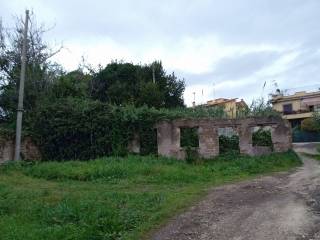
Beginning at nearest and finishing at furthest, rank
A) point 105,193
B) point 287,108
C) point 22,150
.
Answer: point 105,193
point 22,150
point 287,108

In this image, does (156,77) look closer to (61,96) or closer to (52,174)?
(61,96)

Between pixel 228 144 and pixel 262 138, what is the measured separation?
5.49 ft

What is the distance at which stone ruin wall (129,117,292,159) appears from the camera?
62.2 ft

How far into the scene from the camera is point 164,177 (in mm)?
14352

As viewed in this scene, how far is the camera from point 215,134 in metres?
19.3

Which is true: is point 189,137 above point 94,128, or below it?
below

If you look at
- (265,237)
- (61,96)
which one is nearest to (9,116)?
(61,96)

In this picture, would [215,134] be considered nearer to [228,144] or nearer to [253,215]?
[228,144]

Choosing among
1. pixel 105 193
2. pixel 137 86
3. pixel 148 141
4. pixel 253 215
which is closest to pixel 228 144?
pixel 148 141

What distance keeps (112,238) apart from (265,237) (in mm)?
2569

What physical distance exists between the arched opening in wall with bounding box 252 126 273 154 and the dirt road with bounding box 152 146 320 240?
274 inches

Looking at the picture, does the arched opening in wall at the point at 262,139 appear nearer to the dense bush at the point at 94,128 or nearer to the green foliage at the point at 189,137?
the dense bush at the point at 94,128

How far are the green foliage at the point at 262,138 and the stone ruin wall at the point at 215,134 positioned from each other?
1.18 ft

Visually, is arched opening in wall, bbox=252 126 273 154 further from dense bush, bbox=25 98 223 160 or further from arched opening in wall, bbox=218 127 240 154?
dense bush, bbox=25 98 223 160
